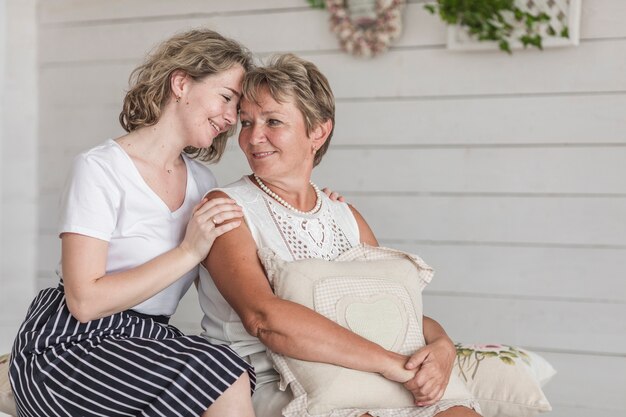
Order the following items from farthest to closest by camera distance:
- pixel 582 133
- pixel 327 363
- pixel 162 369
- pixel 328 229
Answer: pixel 582 133 < pixel 328 229 < pixel 327 363 < pixel 162 369

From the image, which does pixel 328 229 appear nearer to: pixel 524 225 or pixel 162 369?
pixel 162 369

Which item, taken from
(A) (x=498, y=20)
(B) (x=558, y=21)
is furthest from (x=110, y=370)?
(B) (x=558, y=21)

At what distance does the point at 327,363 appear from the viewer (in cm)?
181

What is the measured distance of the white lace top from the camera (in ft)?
6.46

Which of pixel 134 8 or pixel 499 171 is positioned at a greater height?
pixel 134 8

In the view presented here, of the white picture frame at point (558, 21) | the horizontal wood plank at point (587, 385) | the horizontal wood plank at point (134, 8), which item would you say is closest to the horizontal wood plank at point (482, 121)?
the white picture frame at point (558, 21)

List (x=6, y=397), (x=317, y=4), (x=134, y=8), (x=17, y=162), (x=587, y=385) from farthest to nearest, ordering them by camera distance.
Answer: (x=17, y=162) < (x=134, y=8) < (x=317, y=4) < (x=587, y=385) < (x=6, y=397)

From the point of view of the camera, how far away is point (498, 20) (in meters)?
2.78

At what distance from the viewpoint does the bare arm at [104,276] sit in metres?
1.76

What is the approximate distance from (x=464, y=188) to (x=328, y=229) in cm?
100

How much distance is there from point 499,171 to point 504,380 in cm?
103

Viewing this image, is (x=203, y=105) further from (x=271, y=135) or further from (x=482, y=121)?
(x=482, y=121)

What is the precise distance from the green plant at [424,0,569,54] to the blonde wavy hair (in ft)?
3.41

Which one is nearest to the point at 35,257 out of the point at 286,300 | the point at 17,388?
the point at 17,388
